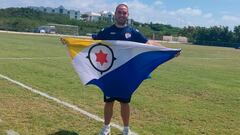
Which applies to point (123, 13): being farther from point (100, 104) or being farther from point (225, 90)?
point (225, 90)

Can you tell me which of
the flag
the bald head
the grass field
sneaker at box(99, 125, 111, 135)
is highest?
the bald head

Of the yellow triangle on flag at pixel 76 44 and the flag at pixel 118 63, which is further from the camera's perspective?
the yellow triangle on flag at pixel 76 44

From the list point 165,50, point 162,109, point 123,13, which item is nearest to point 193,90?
point 162,109

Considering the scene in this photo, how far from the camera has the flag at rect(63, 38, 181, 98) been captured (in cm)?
643

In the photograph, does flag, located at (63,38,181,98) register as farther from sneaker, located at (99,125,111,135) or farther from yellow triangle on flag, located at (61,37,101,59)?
sneaker, located at (99,125,111,135)

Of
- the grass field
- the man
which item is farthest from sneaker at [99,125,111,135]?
the grass field

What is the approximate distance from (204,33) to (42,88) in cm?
9953

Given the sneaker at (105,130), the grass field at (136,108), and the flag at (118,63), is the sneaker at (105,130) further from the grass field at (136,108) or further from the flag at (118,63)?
the flag at (118,63)

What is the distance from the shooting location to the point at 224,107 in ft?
30.9

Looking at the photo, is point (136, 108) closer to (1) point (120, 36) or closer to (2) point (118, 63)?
(2) point (118, 63)

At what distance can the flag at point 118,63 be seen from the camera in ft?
21.1

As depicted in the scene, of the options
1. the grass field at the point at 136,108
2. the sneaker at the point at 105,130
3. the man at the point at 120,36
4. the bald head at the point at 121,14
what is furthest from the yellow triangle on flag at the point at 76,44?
the sneaker at the point at 105,130

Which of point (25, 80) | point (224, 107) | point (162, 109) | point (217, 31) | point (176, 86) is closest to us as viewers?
point (162, 109)

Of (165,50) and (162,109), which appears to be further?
(162,109)
